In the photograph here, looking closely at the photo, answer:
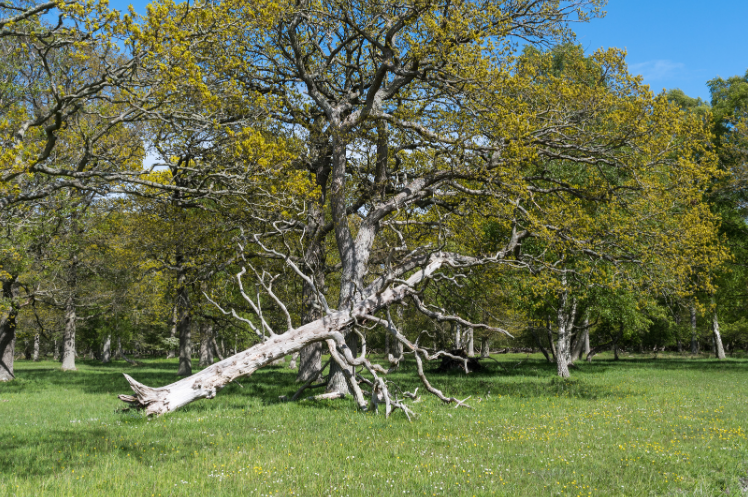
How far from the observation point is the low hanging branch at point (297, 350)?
11.2 m

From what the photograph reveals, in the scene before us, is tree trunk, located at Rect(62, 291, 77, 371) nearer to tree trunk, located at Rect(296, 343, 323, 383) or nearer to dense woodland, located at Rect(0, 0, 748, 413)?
dense woodland, located at Rect(0, 0, 748, 413)

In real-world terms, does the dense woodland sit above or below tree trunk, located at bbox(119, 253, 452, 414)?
above

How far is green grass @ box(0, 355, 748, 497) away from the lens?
6348 mm

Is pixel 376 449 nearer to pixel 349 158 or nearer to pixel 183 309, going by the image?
pixel 349 158

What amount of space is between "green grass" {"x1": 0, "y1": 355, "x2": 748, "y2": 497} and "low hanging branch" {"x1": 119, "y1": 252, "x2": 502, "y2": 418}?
0.46 m

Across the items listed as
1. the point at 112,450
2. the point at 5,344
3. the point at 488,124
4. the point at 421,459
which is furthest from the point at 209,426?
the point at 5,344

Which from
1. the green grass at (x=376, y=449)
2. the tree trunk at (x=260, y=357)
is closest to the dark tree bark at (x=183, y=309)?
the tree trunk at (x=260, y=357)

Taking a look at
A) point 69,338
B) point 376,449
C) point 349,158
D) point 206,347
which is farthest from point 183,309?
point 376,449

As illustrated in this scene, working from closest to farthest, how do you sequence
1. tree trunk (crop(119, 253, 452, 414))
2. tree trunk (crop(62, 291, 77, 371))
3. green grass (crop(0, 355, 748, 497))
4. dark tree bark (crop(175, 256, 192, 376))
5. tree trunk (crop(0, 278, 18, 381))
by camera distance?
green grass (crop(0, 355, 748, 497))
tree trunk (crop(119, 253, 452, 414))
dark tree bark (crop(175, 256, 192, 376))
tree trunk (crop(0, 278, 18, 381))
tree trunk (crop(62, 291, 77, 371))

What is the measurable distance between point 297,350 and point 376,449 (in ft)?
17.9

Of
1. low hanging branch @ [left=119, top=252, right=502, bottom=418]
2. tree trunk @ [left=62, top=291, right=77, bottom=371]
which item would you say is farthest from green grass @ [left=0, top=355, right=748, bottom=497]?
tree trunk @ [left=62, top=291, right=77, bottom=371]

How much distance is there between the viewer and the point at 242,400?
46.4 feet

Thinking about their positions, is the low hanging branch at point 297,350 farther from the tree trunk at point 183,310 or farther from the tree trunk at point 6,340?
the tree trunk at point 6,340

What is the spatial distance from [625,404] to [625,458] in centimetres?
715
